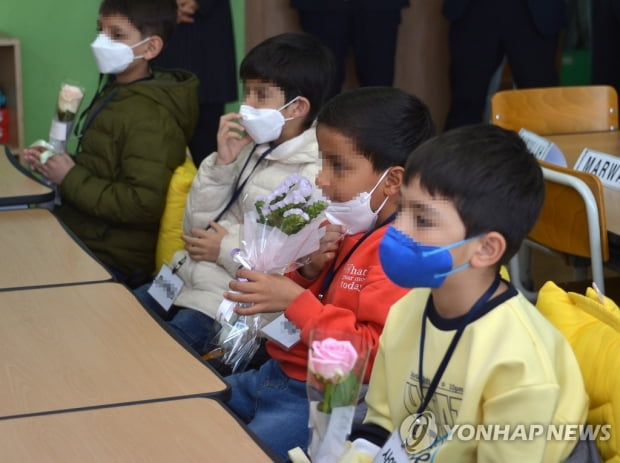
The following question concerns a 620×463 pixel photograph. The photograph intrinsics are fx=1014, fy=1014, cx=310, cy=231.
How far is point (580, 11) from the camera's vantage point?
712cm

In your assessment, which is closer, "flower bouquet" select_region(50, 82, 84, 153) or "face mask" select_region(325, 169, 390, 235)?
"face mask" select_region(325, 169, 390, 235)

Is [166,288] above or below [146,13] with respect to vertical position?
below

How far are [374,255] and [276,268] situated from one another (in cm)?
22

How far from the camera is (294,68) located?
2803 mm

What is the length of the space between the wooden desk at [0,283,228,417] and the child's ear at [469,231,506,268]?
510 mm

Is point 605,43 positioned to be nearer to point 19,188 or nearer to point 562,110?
point 562,110

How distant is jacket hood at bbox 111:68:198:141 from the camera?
3291 millimetres

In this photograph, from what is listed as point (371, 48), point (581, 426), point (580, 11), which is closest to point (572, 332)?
point (581, 426)

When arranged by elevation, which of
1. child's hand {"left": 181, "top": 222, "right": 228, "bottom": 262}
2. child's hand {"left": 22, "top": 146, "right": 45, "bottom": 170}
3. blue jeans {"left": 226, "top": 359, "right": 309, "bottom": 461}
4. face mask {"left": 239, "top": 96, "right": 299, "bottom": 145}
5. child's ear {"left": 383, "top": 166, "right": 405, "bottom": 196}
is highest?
child's ear {"left": 383, "top": 166, "right": 405, "bottom": 196}

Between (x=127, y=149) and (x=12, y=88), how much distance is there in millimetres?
1863

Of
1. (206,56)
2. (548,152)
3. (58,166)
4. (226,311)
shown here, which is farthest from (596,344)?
(206,56)

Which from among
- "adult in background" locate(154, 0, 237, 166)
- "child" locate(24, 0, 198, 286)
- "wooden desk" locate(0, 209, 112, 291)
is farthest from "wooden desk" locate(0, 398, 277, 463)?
"adult in background" locate(154, 0, 237, 166)

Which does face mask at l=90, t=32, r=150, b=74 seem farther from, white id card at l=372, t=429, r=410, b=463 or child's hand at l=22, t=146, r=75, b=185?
white id card at l=372, t=429, r=410, b=463

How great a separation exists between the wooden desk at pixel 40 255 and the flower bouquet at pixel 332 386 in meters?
0.92
